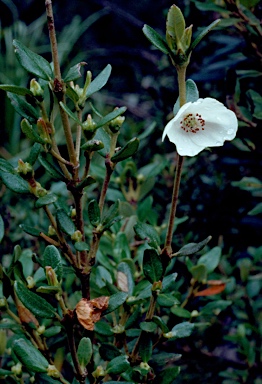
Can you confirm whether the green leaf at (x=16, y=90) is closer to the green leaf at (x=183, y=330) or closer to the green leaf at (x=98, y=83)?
the green leaf at (x=98, y=83)

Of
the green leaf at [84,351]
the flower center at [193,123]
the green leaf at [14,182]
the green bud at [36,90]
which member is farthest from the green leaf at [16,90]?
the green leaf at [84,351]

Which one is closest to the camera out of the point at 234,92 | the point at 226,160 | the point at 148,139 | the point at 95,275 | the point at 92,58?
the point at 95,275

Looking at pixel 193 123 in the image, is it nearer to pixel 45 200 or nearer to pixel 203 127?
pixel 203 127

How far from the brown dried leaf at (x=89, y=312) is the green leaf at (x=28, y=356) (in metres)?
0.08

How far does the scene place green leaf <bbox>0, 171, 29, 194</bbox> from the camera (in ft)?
2.08

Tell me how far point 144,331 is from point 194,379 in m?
0.57

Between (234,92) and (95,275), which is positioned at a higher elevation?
(234,92)

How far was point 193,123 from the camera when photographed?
691 millimetres

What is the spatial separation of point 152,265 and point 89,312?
0.33 feet

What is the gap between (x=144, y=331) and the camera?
0.67m

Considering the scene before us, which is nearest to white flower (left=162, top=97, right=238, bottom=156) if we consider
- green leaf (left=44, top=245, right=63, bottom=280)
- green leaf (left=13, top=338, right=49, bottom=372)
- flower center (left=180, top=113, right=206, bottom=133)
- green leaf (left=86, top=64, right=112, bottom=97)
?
flower center (left=180, top=113, right=206, bottom=133)

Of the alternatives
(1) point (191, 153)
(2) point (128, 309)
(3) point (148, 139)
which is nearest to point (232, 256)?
(3) point (148, 139)

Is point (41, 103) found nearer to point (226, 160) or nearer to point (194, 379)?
point (226, 160)

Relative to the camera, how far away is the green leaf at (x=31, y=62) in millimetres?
591
